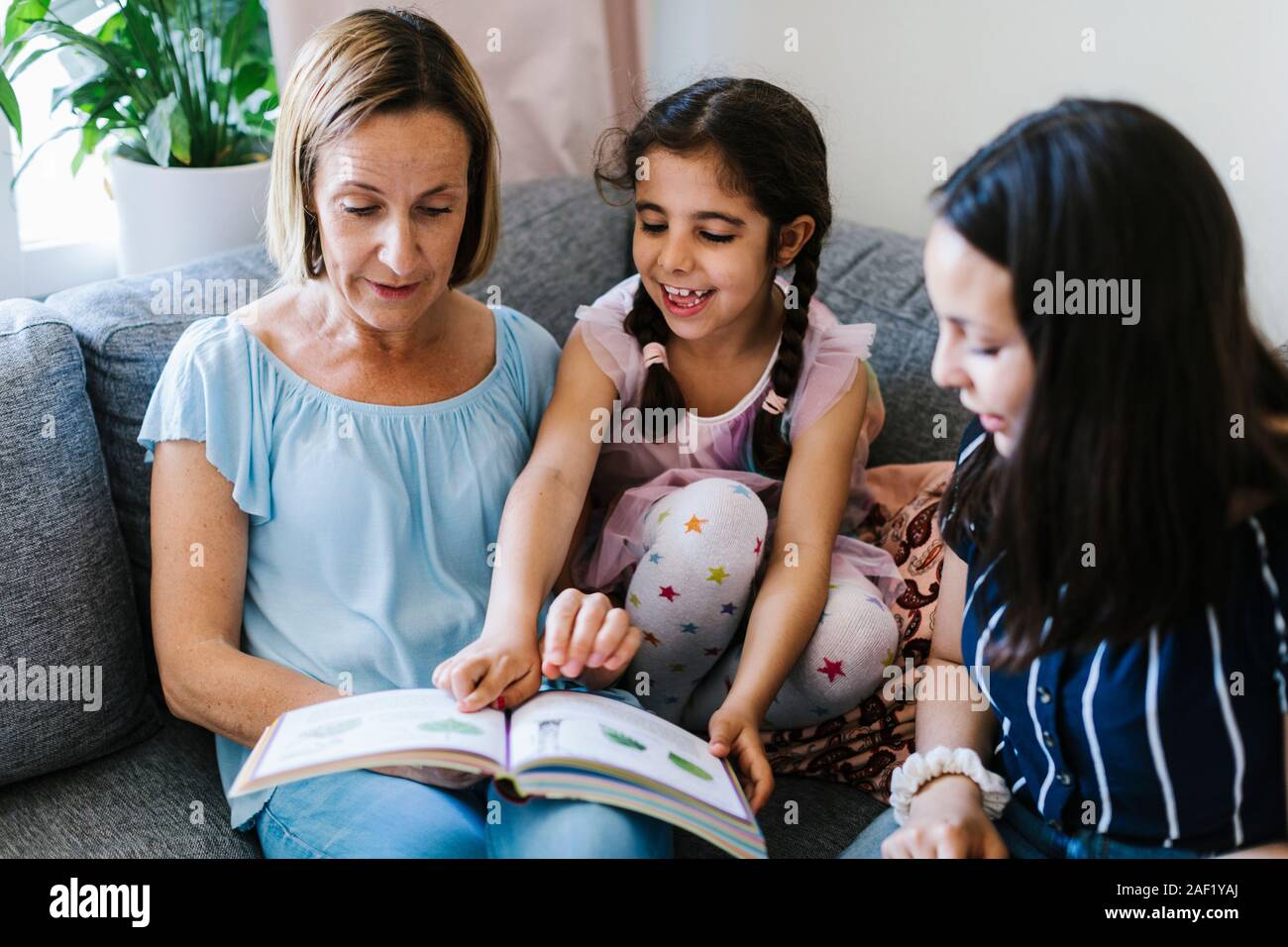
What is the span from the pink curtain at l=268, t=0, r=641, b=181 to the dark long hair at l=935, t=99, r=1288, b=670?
118 cm

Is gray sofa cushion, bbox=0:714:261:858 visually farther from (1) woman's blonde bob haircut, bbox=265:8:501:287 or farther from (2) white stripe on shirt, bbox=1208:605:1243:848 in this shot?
(2) white stripe on shirt, bbox=1208:605:1243:848

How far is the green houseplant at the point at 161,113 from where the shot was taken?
5.71 ft

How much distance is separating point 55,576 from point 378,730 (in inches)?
19.8

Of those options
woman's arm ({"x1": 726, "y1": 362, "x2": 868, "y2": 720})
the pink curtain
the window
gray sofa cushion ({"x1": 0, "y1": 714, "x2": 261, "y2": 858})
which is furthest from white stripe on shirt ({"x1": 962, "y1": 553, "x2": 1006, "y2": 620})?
the window

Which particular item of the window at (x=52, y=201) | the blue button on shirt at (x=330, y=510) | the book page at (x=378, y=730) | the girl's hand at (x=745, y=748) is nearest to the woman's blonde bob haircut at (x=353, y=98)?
the blue button on shirt at (x=330, y=510)

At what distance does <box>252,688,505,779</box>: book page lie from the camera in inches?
35.7

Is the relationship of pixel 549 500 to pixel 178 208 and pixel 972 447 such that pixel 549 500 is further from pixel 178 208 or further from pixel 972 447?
pixel 178 208

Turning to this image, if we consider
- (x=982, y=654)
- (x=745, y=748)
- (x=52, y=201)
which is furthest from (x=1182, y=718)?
(x=52, y=201)

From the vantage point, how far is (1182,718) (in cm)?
92

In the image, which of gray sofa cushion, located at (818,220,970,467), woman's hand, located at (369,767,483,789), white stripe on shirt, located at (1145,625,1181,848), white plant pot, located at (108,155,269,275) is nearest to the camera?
white stripe on shirt, located at (1145,625,1181,848)
